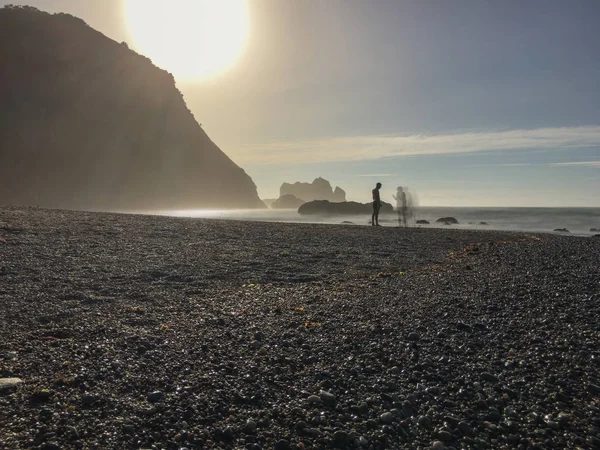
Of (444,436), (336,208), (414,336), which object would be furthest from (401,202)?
(336,208)

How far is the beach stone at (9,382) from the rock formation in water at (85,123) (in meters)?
118

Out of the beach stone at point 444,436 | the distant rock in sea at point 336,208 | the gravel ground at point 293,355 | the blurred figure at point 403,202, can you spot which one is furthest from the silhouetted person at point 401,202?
the distant rock in sea at point 336,208

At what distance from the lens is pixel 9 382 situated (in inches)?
196

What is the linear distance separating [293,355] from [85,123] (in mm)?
136156

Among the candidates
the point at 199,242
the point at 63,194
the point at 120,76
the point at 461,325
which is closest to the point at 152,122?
the point at 120,76

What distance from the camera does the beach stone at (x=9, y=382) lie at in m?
4.89

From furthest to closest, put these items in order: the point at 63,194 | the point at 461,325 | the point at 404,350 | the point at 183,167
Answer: the point at 183,167 < the point at 63,194 < the point at 461,325 < the point at 404,350

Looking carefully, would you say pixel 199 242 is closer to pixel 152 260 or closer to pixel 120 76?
pixel 152 260

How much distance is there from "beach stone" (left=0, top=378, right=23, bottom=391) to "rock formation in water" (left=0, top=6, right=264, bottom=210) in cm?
11837

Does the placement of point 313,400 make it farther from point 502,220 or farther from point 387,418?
point 502,220

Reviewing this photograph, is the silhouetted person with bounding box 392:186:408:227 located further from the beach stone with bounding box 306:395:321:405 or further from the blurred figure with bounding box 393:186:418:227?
the beach stone with bounding box 306:395:321:405

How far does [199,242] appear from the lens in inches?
675

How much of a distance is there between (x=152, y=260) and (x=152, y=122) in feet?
473

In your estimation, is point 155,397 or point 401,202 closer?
point 155,397
